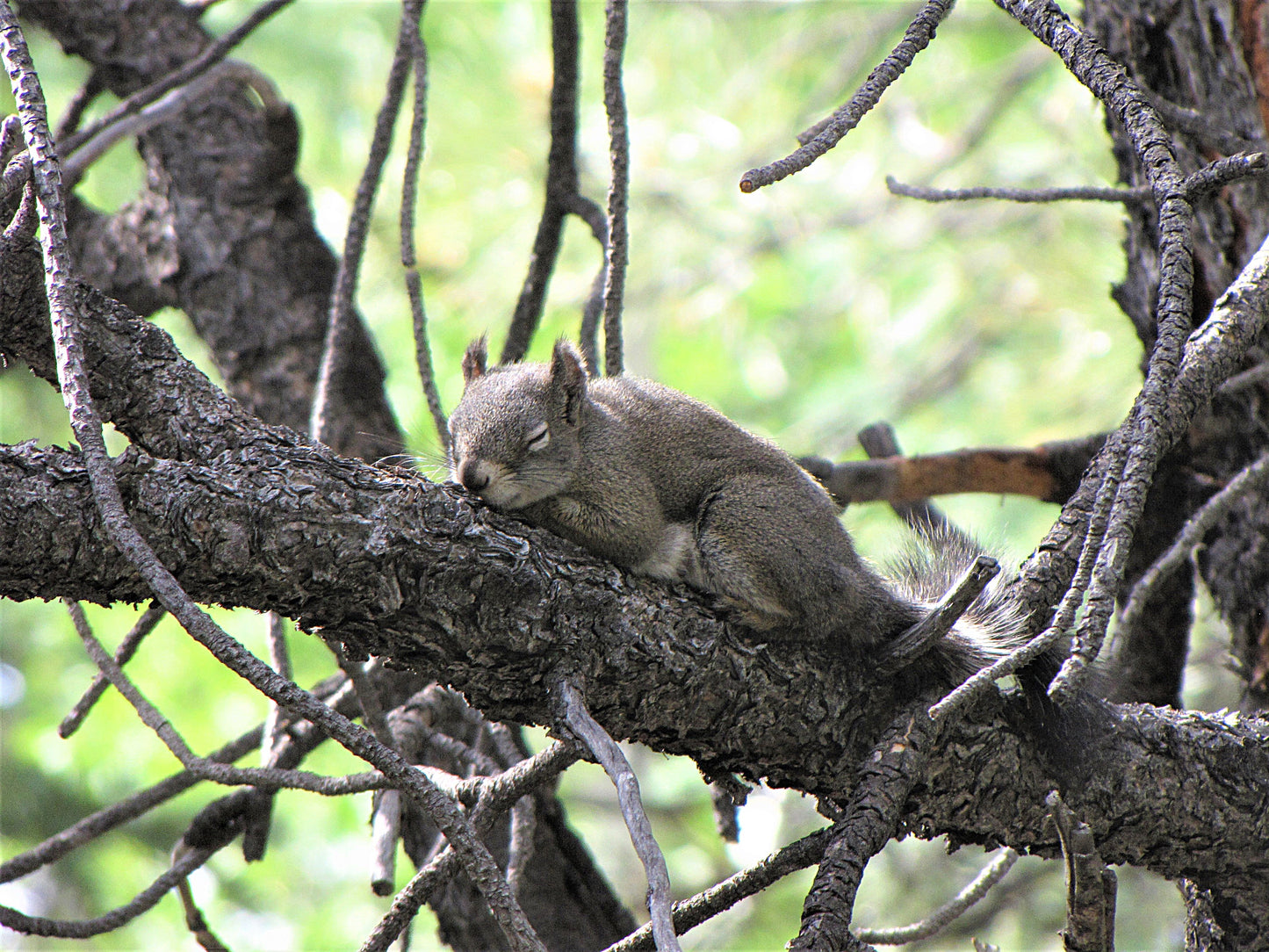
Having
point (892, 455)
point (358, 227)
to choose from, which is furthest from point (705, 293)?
point (358, 227)

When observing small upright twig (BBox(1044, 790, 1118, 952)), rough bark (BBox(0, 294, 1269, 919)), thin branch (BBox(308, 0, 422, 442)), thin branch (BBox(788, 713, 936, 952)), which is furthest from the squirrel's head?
small upright twig (BBox(1044, 790, 1118, 952))

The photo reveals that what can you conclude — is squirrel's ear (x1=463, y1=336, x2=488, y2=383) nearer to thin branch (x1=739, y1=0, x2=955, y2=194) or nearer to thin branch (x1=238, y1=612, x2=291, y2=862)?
thin branch (x1=238, y1=612, x2=291, y2=862)

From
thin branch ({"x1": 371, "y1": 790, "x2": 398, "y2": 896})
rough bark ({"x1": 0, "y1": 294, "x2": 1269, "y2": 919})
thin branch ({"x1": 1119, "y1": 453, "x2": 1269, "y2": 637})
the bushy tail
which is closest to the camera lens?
rough bark ({"x1": 0, "y1": 294, "x2": 1269, "y2": 919})

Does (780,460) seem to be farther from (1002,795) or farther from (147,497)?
(147,497)

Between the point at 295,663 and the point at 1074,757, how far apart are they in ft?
12.0

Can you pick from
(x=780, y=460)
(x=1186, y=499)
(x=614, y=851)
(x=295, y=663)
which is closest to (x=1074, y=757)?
(x=780, y=460)

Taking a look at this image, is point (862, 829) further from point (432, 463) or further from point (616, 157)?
point (432, 463)

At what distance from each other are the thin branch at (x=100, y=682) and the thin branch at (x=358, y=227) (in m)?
0.47

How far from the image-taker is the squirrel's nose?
2.11m

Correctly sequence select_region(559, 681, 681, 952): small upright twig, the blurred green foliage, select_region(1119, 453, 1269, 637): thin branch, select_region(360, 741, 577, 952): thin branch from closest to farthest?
select_region(559, 681, 681, 952): small upright twig
select_region(360, 741, 577, 952): thin branch
select_region(1119, 453, 1269, 637): thin branch
the blurred green foliage

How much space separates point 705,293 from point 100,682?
16.2 feet

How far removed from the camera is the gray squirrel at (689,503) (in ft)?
6.90

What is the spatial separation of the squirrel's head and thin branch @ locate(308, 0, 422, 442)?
0.26 meters

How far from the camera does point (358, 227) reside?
98.0 inches
